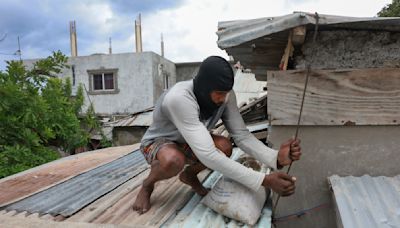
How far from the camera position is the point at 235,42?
2463 mm

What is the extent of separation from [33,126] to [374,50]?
6.56 m

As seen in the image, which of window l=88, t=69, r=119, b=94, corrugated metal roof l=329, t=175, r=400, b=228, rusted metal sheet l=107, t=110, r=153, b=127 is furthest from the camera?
window l=88, t=69, r=119, b=94

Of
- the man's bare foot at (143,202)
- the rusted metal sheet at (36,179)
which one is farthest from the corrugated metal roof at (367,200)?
the rusted metal sheet at (36,179)

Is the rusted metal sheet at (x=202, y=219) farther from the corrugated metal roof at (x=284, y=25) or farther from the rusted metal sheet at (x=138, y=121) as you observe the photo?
the rusted metal sheet at (x=138, y=121)

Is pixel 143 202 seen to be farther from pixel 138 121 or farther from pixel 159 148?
pixel 138 121

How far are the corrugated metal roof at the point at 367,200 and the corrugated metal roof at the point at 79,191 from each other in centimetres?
192

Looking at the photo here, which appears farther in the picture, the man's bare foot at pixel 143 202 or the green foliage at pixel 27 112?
the green foliage at pixel 27 112

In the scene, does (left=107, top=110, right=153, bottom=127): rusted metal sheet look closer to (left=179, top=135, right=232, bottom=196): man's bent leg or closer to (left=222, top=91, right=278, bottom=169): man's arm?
(left=179, top=135, right=232, bottom=196): man's bent leg

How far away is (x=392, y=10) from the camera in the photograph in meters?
11.1

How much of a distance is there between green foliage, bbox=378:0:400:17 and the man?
1011 centimetres

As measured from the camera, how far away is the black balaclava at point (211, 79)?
2340mm

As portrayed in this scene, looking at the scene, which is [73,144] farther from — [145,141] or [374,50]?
[374,50]

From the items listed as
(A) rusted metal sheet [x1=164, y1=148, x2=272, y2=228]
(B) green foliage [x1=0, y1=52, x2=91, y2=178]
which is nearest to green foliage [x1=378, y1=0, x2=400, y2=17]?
(B) green foliage [x1=0, y1=52, x2=91, y2=178]

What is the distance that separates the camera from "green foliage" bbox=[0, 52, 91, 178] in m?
6.68
